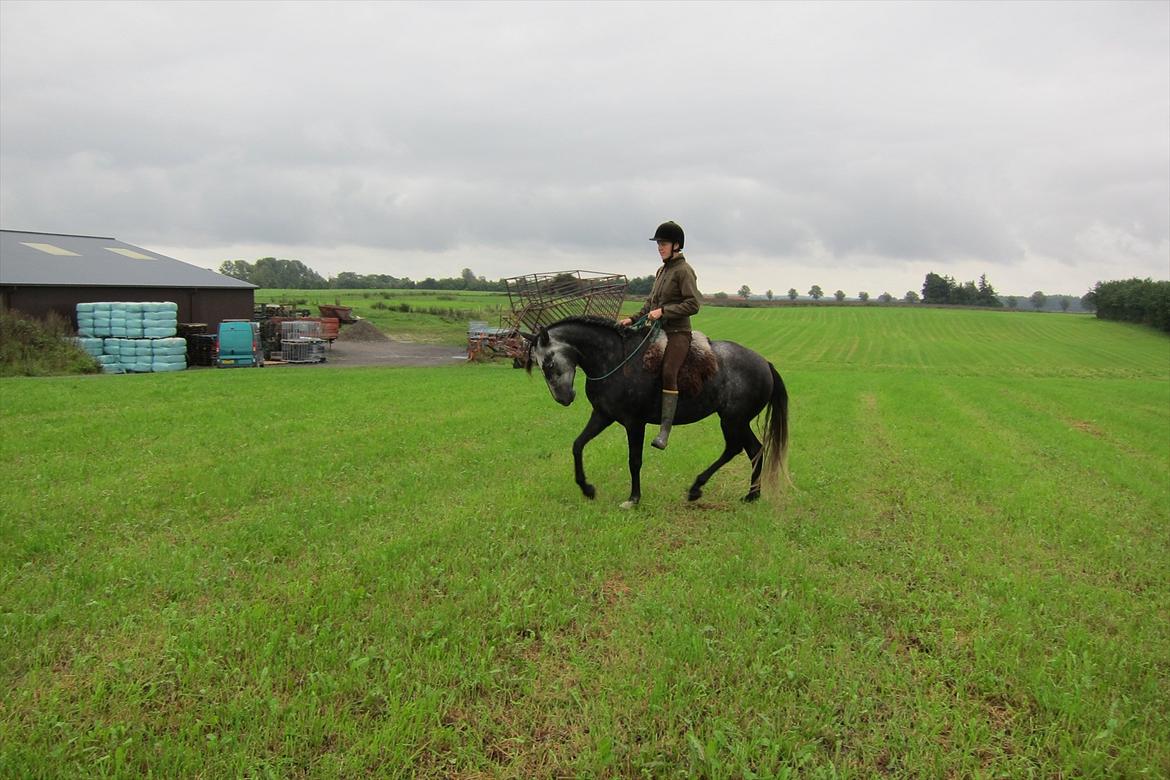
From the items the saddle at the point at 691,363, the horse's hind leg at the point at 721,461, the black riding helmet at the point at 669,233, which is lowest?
the horse's hind leg at the point at 721,461

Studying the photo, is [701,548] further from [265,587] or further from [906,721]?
[265,587]

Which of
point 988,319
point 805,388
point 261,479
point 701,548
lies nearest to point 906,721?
point 701,548

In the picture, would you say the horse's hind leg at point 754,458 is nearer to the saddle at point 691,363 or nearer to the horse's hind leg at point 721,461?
the horse's hind leg at point 721,461

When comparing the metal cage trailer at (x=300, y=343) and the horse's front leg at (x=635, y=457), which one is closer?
the horse's front leg at (x=635, y=457)

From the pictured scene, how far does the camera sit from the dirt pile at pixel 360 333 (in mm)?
47062

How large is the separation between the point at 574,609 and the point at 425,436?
751 centimetres

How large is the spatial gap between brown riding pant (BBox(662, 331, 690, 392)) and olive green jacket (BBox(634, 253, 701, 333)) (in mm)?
112

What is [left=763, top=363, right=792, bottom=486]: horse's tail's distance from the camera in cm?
812

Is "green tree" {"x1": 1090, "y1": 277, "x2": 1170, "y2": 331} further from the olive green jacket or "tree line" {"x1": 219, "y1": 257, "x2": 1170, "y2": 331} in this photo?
the olive green jacket

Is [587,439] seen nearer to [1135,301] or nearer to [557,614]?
[557,614]

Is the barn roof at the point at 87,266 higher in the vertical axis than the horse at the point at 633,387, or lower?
higher

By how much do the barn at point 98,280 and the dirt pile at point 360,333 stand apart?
1154 cm

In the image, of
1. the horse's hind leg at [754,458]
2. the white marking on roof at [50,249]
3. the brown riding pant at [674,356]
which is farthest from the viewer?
the white marking on roof at [50,249]

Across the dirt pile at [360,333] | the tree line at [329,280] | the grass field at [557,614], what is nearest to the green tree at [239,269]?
the tree line at [329,280]
